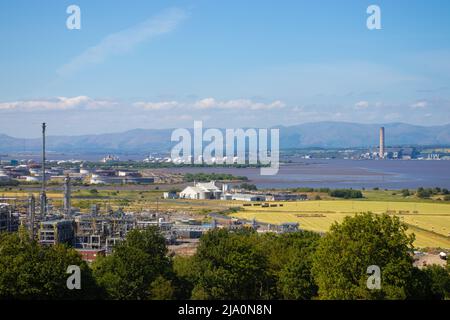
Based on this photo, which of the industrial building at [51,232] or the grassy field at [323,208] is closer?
the industrial building at [51,232]

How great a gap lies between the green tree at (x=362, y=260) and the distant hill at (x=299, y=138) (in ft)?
383

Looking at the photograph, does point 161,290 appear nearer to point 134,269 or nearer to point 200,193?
point 134,269

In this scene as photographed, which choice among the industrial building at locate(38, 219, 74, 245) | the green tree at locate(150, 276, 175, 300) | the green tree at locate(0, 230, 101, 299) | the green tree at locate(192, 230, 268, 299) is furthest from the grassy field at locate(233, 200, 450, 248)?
the green tree at locate(0, 230, 101, 299)

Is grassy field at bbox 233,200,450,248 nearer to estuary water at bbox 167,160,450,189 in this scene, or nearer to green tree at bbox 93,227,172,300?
green tree at bbox 93,227,172,300

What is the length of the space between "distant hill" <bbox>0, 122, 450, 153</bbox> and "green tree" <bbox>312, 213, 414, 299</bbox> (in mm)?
116648

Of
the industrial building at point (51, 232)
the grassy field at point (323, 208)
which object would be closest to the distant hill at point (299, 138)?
the grassy field at point (323, 208)

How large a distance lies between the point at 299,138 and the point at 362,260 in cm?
14880

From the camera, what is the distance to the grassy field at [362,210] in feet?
67.3

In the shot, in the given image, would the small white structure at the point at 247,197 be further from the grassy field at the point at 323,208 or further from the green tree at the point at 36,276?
the green tree at the point at 36,276

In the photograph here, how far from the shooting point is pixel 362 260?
812 centimetres

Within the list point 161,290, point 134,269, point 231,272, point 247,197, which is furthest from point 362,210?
point 161,290
